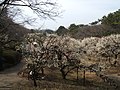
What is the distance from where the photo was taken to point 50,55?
104ft

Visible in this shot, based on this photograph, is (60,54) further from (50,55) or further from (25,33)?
(25,33)

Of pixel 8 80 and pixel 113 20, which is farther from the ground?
pixel 113 20

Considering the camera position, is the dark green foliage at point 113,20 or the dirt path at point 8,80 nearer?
the dirt path at point 8,80

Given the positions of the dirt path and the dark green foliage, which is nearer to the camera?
the dirt path

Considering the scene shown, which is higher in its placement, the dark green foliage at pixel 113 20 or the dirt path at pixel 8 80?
the dark green foliage at pixel 113 20

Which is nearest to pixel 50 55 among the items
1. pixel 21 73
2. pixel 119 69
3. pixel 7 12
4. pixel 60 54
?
pixel 60 54

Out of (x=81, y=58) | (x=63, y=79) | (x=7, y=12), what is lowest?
(x=63, y=79)

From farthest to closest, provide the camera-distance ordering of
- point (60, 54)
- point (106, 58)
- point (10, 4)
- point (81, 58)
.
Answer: point (106, 58) < point (81, 58) < point (60, 54) < point (10, 4)

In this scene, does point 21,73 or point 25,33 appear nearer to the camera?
point 25,33

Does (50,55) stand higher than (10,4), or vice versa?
(10,4)

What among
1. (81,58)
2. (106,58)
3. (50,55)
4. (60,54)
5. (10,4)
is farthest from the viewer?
(106,58)

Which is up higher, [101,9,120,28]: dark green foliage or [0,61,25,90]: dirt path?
[101,9,120,28]: dark green foliage

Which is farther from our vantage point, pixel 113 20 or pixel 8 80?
pixel 113 20

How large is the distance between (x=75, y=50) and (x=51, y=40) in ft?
11.3
